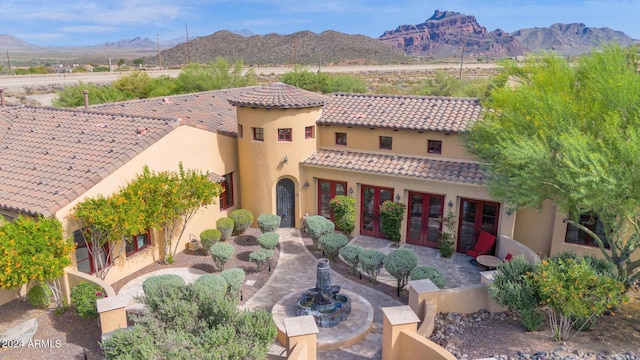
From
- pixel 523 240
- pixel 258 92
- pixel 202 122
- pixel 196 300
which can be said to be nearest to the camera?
pixel 196 300

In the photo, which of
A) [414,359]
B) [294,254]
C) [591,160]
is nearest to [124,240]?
[294,254]

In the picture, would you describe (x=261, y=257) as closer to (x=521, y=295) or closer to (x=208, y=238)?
(x=208, y=238)

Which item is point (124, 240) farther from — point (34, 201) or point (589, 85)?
point (589, 85)

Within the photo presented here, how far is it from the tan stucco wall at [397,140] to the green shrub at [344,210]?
273 centimetres

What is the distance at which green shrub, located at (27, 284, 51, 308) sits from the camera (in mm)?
13312

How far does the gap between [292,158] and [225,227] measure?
4.43 meters

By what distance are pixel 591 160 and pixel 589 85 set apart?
2.85m

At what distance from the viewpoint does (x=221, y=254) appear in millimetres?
16250

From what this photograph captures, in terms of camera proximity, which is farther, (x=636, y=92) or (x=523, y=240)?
(x=523, y=240)

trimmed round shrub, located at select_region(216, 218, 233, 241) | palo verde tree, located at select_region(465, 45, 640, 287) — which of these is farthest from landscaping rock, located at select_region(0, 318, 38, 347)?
palo verde tree, located at select_region(465, 45, 640, 287)

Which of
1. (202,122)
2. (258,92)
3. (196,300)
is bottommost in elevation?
(196,300)

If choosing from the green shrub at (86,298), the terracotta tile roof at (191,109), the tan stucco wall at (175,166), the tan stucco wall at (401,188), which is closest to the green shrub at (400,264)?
the tan stucco wall at (401,188)

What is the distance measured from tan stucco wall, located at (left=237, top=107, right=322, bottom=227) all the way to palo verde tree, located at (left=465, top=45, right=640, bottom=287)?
28.9ft

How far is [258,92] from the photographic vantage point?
21.0 meters
